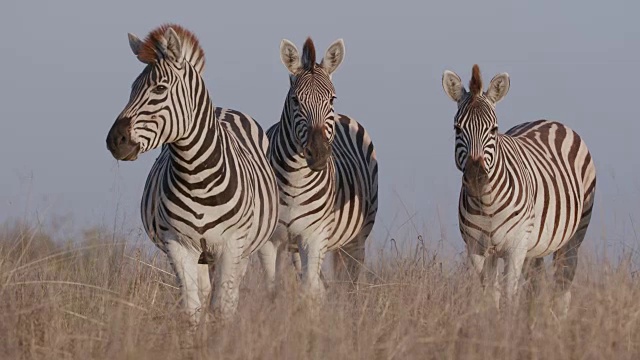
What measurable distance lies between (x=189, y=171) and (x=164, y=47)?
833mm

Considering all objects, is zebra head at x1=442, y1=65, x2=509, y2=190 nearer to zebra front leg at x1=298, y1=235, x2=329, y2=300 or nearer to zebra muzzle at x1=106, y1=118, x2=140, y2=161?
zebra front leg at x1=298, y1=235, x2=329, y2=300

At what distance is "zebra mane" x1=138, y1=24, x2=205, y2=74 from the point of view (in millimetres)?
7680

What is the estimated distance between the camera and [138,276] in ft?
29.3

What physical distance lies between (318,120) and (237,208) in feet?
6.01

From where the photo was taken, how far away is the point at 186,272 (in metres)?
7.78

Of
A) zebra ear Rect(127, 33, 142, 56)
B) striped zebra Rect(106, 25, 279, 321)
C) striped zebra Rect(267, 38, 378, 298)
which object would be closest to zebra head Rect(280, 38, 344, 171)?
striped zebra Rect(267, 38, 378, 298)

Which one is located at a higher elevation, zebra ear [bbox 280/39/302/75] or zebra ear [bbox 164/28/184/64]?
zebra ear [bbox 280/39/302/75]

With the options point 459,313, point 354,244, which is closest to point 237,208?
point 459,313

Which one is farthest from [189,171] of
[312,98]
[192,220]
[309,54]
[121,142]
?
[309,54]

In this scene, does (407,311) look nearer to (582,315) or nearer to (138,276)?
(582,315)

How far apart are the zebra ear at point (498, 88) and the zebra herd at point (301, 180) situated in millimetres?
11

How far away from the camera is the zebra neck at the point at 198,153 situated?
7.77 metres

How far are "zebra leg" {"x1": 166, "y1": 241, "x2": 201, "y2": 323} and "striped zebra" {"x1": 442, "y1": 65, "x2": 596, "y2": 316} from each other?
2.15 m

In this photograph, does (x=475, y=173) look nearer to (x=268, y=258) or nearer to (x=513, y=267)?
(x=513, y=267)
